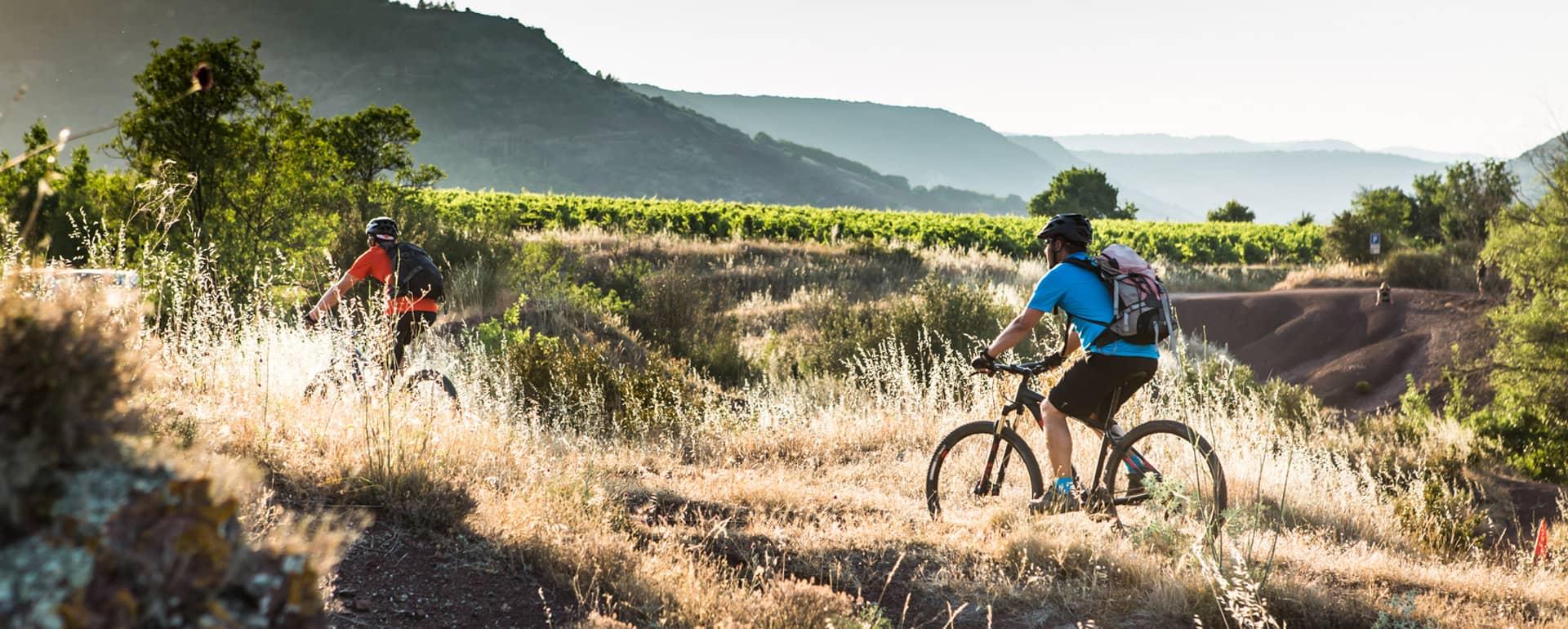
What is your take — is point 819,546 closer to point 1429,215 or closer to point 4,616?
point 4,616

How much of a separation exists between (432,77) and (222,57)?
197000 millimetres

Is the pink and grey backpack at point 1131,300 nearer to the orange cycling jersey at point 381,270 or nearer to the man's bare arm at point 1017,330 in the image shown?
the man's bare arm at point 1017,330

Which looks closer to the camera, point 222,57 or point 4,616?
point 4,616

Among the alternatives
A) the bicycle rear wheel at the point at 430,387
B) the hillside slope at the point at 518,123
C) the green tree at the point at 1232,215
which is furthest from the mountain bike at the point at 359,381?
the hillside slope at the point at 518,123

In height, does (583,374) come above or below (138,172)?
below

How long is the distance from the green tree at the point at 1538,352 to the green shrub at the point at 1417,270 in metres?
11.4

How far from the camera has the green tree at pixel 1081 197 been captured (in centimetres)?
6862

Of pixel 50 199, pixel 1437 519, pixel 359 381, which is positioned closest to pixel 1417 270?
pixel 1437 519

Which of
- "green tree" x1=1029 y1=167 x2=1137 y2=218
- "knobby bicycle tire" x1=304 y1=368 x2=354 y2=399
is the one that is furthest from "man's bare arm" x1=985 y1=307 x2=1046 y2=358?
"green tree" x1=1029 y1=167 x2=1137 y2=218

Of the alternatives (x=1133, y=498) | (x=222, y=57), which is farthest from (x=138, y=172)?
(x=1133, y=498)

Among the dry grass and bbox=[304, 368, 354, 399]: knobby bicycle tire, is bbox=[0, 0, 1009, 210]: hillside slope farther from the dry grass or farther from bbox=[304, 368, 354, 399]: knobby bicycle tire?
bbox=[304, 368, 354, 399]: knobby bicycle tire

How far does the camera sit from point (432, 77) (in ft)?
636

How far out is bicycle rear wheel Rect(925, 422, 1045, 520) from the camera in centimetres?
601

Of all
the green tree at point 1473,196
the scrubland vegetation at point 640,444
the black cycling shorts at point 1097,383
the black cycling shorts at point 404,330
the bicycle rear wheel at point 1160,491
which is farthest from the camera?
the green tree at point 1473,196
